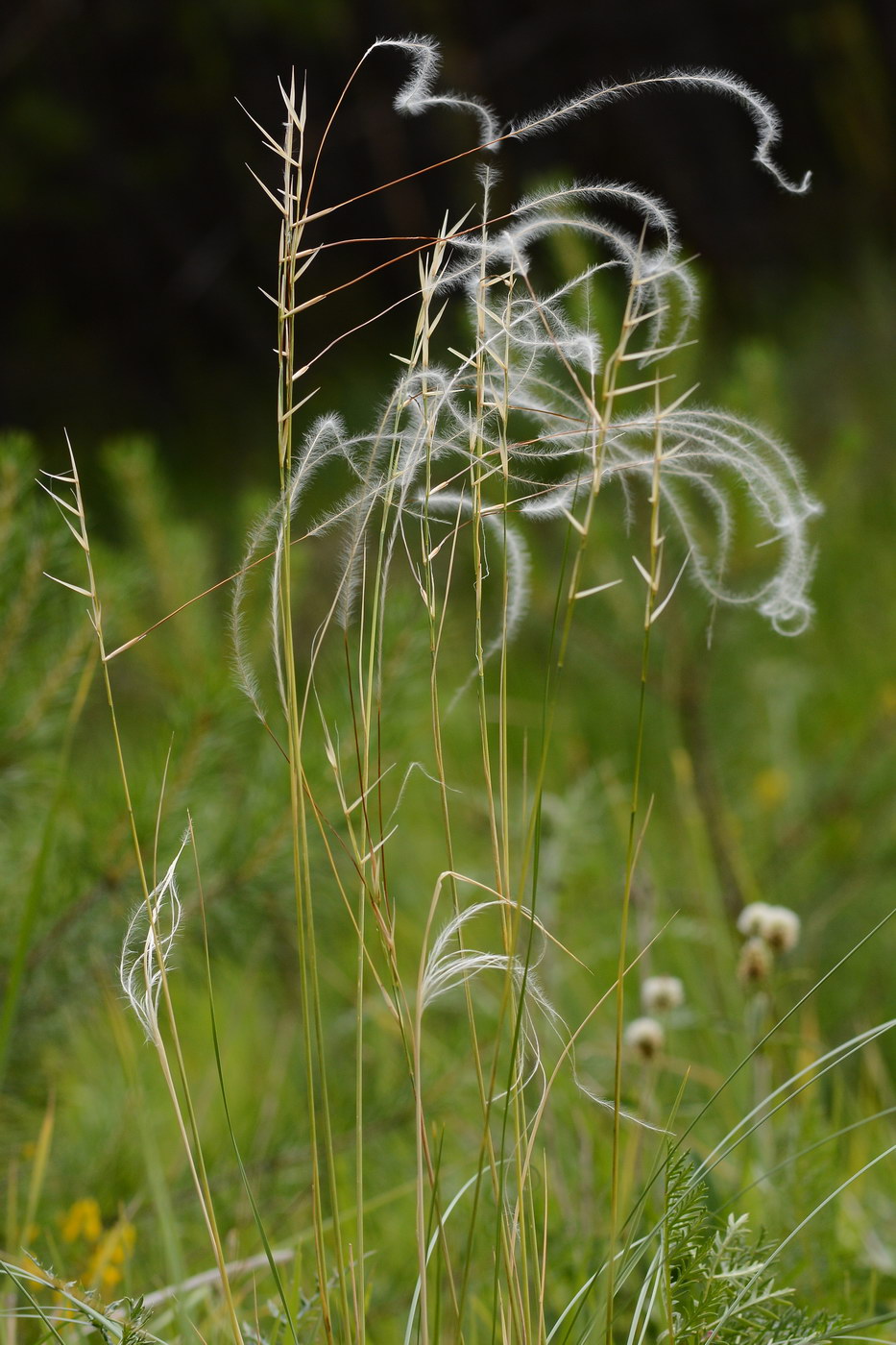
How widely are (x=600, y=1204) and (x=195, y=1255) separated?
338 millimetres

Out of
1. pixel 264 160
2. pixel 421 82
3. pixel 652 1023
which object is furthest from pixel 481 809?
pixel 264 160

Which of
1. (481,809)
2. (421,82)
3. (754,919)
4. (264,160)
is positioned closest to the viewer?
(421,82)

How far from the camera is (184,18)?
10.4 feet

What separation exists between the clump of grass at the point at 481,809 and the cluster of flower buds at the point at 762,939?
61 millimetres

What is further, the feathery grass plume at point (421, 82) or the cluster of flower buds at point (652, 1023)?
the cluster of flower buds at point (652, 1023)

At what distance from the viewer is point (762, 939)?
0.67 m

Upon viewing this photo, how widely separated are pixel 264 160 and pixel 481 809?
2.88 m

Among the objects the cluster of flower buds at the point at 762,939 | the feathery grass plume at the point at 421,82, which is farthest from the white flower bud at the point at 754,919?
the feathery grass plume at the point at 421,82

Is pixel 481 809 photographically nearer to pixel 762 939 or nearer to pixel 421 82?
pixel 762 939

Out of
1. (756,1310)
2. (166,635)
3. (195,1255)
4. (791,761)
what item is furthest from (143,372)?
(756,1310)

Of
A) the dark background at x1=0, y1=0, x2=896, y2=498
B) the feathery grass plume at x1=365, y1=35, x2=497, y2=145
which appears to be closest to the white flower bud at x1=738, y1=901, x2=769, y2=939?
the feathery grass plume at x1=365, y1=35, x2=497, y2=145

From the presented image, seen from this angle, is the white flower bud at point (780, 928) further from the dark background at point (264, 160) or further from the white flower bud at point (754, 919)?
the dark background at point (264, 160)

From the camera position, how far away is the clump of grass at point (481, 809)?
1.28 feet

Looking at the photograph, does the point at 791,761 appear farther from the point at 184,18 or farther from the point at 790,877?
the point at 184,18
